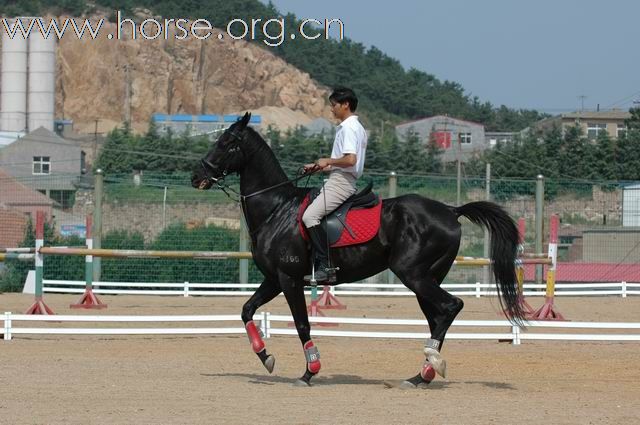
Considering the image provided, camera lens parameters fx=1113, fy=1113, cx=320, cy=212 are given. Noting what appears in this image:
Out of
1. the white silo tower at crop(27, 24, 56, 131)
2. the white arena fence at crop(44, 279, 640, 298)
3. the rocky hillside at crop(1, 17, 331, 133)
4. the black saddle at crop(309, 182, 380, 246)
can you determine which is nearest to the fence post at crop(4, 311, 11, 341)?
the black saddle at crop(309, 182, 380, 246)

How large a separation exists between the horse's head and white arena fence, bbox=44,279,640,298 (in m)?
12.9

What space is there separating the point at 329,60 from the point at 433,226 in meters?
138

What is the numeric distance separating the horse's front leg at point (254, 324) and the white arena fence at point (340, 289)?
1283cm

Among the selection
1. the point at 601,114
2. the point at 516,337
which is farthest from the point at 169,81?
the point at 516,337

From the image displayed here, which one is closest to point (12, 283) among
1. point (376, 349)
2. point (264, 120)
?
point (376, 349)

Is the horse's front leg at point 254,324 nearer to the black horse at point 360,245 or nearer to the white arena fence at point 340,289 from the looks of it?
the black horse at point 360,245

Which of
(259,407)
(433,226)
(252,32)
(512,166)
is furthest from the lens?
(252,32)

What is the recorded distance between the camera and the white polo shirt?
32.7 feet

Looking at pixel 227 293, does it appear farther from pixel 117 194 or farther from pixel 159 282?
pixel 117 194

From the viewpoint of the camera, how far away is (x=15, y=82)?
3666 inches

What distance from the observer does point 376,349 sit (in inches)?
539

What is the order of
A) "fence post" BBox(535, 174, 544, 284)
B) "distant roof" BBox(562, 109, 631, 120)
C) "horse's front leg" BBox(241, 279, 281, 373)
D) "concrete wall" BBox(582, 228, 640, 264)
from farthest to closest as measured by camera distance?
"distant roof" BBox(562, 109, 631, 120) → "concrete wall" BBox(582, 228, 640, 264) → "fence post" BBox(535, 174, 544, 284) → "horse's front leg" BBox(241, 279, 281, 373)

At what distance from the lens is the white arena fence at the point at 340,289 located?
79.6ft

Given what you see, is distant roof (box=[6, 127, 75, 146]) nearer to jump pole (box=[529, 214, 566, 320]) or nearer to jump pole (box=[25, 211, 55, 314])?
jump pole (box=[25, 211, 55, 314])
